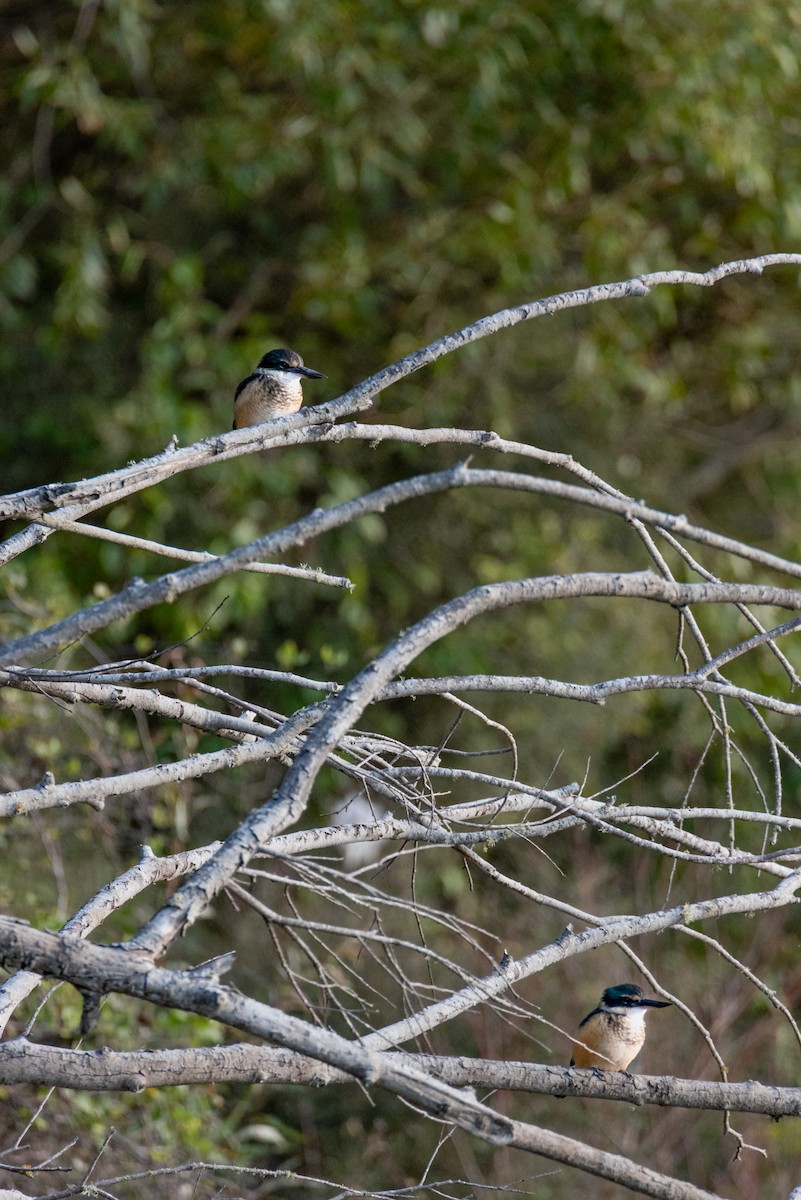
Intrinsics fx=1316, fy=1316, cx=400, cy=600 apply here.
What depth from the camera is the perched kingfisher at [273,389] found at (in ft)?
11.6

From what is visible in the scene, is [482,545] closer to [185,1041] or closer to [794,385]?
[794,385]

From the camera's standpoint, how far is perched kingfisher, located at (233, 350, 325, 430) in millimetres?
3537

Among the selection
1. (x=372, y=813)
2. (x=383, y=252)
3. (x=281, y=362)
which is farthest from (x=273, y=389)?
(x=383, y=252)

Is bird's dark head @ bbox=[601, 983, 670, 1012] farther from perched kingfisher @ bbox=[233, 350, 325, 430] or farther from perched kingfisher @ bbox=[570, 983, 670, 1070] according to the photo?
perched kingfisher @ bbox=[233, 350, 325, 430]

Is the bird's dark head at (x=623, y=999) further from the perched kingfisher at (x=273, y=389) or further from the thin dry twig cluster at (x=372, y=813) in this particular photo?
the perched kingfisher at (x=273, y=389)

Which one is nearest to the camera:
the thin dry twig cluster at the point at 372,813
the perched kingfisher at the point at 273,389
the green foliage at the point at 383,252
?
the thin dry twig cluster at the point at 372,813

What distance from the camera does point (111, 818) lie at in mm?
4223

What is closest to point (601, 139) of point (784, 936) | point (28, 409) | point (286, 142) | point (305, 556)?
point (286, 142)

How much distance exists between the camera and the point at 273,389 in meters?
3.53

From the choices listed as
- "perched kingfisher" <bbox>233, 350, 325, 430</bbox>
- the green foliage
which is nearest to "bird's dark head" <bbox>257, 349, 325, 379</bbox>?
"perched kingfisher" <bbox>233, 350, 325, 430</bbox>

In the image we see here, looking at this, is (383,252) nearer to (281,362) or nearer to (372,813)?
(281,362)

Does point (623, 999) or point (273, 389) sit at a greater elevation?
point (273, 389)

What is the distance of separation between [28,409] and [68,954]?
5024 mm

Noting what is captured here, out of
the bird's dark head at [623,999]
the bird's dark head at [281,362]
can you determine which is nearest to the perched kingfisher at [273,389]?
the bird's dark head at [281,362]
